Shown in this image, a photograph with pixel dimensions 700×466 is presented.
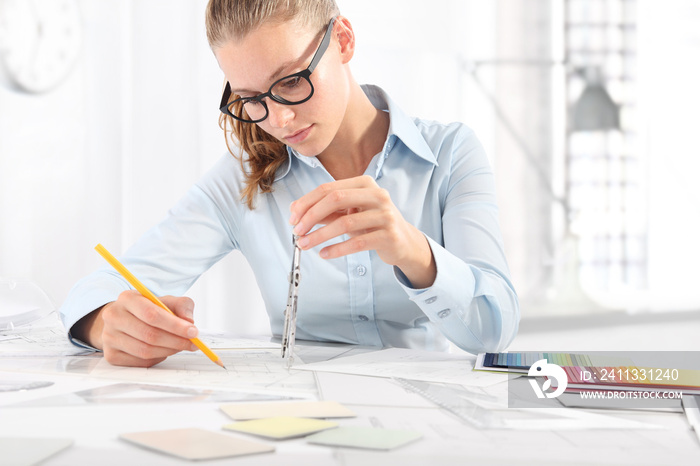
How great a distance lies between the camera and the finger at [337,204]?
0.90 meters

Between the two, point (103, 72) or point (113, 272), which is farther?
point (103, 72)

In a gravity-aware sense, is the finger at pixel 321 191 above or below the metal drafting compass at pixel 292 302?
above

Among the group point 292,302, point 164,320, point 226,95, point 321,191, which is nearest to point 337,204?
point 321,191

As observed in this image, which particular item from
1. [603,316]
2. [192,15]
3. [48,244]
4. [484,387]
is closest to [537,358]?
[484,387]

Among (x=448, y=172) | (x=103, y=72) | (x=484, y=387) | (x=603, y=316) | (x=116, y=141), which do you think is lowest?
(x=603, y=316)

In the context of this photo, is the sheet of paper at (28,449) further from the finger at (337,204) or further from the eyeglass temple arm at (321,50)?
the eyeglass temple arm at (321,50)

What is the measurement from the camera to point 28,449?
22.1 inches

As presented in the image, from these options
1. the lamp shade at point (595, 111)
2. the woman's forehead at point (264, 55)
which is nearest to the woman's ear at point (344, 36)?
the woman's forehead at point (264, 55)

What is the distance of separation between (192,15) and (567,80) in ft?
7.37

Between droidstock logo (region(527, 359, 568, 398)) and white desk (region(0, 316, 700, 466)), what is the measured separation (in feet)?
0.18

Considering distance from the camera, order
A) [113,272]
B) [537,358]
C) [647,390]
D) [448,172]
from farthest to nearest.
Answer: [448,172] < [113,272] < [537,358] < [647,390]

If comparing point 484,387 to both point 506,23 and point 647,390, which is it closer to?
point 647,390

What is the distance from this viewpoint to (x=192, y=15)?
2318 mm

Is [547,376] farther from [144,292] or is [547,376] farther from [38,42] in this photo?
[38,42]
